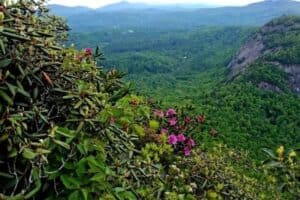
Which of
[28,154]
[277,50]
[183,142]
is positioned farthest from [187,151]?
[277,50]

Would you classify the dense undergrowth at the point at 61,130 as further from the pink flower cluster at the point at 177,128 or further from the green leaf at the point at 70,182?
the pink flower cluster at the point at 177,128

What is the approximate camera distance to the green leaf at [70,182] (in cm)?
363

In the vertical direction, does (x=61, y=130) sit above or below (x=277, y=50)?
above

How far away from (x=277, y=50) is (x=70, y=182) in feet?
211

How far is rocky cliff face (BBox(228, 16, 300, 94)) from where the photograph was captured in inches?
2201

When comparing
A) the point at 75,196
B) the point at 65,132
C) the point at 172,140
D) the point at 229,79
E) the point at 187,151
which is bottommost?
the point at 229,79

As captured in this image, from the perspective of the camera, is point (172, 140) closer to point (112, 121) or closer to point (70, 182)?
point (112, 121)

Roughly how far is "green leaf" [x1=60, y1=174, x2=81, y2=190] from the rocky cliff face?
49.5m

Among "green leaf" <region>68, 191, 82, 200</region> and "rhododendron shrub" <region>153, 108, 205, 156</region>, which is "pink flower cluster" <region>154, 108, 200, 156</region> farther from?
"green leaf" <region>68, 191, 82, 200</region>

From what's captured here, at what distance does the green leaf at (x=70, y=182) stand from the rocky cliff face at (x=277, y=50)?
49.5 m

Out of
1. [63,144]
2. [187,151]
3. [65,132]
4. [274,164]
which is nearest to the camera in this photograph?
[63,144]

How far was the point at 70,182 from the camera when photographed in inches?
144

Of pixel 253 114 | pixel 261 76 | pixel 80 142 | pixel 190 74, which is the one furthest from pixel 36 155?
pixel 190 74

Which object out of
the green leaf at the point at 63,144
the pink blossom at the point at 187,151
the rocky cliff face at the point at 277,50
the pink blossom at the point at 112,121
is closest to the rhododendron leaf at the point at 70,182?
the green leaf at the point at 63,144
